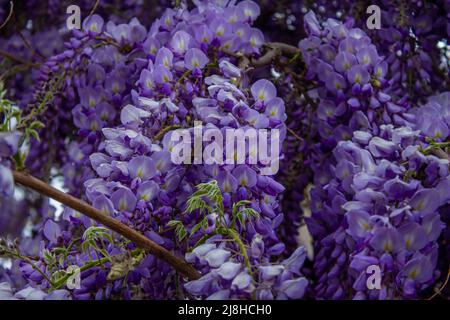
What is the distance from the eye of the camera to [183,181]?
40.1 inches

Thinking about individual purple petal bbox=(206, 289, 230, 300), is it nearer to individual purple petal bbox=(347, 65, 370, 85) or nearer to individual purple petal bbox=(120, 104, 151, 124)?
individual purple petal bbox=(120, 104, 151, 124)

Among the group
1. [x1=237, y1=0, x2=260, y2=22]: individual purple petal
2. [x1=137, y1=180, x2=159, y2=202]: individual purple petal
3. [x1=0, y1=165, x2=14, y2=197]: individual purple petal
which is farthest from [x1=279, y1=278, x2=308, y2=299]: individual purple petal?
[x1=237, y1=0, x2=260, y2=22]: individual purple petal

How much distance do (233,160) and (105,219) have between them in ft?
0.66

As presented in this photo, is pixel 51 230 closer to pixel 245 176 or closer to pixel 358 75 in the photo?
pixel 245 176

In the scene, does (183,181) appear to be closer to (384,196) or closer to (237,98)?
(237,98)

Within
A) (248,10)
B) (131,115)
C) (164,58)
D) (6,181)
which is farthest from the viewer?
(248,10)

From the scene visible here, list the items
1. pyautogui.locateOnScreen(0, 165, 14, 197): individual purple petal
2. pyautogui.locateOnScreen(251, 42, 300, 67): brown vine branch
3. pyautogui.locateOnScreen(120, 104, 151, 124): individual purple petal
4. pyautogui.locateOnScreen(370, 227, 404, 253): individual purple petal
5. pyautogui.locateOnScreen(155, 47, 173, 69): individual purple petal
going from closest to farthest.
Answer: pyautogui.locateOnScreen(0, 165, 14, 197): individual purple petal, pyautogui.locateOnScreen(370, 227, 404, 253): individual purple petal, pyautogui.locateOnScreen(120, 104, 151, 124): individual purple petal, pyautogui.locateOnScreen(155, 47, 173, 69): individual purple petal, pyautogui.locateOnScreen(251, 42, 300, 67): brown vine branch

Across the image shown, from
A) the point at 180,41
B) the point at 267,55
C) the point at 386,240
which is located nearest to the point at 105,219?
the point at 386,240

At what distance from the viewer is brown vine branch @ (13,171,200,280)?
79 cm

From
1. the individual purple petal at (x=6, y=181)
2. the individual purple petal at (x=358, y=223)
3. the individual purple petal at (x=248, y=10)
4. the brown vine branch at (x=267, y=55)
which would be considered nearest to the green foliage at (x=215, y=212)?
the individual purple petal at (x=358, y=223)

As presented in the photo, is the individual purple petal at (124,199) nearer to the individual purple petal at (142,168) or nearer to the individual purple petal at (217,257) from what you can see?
the individual purple petal at (142,168)

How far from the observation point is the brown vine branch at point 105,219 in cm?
79

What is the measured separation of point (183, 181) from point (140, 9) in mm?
792

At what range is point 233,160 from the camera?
961 millimetres
